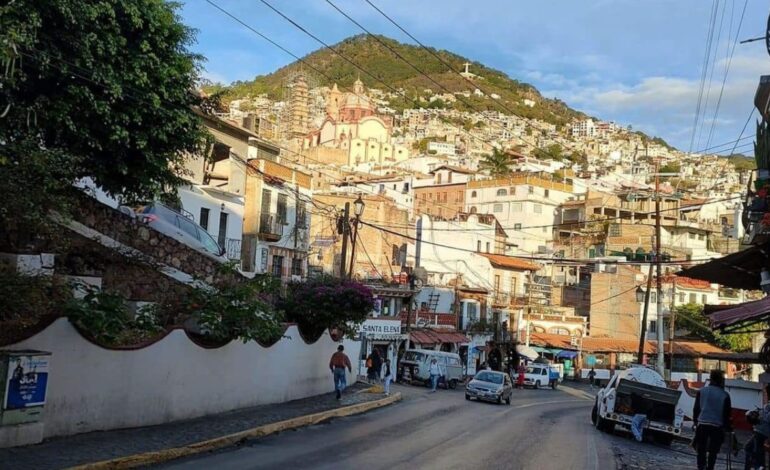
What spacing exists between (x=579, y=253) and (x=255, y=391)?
7613cm

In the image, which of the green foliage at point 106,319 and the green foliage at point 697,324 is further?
the green foliage at point 697,324

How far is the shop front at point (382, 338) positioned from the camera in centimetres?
4516

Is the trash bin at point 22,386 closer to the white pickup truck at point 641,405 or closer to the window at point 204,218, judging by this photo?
the white pickup truck at point 641,405

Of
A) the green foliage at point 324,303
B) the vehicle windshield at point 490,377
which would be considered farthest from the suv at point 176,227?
the vehicle windshield at point 490,377

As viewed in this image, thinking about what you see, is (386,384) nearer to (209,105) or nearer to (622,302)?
(209,105)

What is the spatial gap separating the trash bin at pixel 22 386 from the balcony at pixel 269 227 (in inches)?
1300

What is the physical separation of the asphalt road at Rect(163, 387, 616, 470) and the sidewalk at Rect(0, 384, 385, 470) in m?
0.69

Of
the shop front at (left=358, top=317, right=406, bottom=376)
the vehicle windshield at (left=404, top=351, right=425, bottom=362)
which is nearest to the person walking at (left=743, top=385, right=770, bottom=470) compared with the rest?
the shop front at (left=358, top=317, right=406, bottom=376)

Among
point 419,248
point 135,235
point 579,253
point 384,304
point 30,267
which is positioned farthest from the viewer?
point 579,253

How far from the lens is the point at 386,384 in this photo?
89.7 feet

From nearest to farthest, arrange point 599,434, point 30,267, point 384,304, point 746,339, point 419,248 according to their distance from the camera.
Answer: point 30,267
point 599,434
point 384,304
point 746,339
point 419,248

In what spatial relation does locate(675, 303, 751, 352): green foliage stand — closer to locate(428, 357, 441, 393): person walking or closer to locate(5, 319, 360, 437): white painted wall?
locate(428, 357, 441, 393): person walking

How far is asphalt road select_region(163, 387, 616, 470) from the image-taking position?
40.8 ft

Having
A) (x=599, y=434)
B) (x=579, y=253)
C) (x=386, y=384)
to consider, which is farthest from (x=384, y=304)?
(x=579, y=253)
